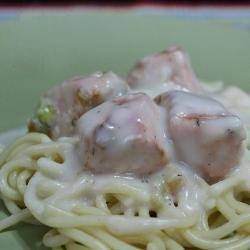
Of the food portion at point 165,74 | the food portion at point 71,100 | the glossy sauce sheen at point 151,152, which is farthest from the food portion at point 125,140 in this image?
the food portion at point 165,74

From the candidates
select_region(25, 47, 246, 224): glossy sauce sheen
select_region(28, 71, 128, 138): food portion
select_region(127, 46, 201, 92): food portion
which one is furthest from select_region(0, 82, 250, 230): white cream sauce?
select_region(127, 46, 201, 92): food portion

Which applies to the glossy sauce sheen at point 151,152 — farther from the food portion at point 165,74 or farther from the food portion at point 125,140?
the food portion at point 165,74

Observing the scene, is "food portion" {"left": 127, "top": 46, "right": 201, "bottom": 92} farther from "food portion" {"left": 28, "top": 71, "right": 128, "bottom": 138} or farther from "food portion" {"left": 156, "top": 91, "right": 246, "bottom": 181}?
"food portion" {"left": 156, "top": 91, "right": 246, "bottom": 181}

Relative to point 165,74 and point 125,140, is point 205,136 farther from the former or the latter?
point 165,74

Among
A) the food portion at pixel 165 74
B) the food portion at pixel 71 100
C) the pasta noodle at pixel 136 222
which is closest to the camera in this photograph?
the pasta noodle at pixel 136 222

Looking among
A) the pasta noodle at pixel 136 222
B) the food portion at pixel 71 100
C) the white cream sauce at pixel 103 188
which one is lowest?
the pasta noodle at pixel 136 222

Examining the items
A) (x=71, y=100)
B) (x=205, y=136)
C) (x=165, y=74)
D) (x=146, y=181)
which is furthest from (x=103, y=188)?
(x=165, y=74)
